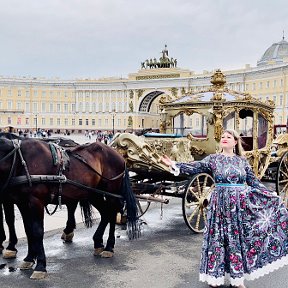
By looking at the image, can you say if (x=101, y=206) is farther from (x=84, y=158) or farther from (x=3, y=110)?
(x=3, y=110)

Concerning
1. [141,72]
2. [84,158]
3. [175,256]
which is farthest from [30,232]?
[141,72]

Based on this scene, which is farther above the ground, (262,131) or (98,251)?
(262,131)

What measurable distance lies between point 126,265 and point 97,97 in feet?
274

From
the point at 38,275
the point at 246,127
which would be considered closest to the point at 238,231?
the point at 38,275

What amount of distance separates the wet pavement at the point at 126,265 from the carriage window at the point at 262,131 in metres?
3.25

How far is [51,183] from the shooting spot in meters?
5.21

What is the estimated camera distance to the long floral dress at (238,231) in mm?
4258

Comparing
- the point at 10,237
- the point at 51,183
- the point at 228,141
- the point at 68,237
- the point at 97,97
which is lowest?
the point at 68,237

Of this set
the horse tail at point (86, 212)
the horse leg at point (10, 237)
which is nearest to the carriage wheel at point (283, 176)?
the horse tail at point (86, 212)

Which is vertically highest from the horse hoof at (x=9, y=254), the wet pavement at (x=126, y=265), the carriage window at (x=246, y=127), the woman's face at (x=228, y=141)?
the carriage window at (x=246, y=127)

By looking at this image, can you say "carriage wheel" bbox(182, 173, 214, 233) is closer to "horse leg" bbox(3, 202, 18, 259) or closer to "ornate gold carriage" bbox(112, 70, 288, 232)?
"ornate gold carriage" bbox(112, 70, 288, 232)

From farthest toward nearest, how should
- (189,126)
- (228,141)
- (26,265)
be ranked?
(189,126)
(26,265)
(228,141)

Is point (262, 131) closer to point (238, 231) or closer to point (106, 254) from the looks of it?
point (106, 254)

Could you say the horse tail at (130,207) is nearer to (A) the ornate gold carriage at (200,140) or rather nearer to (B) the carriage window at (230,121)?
(A) the ornate gold carriage at (200,140)
